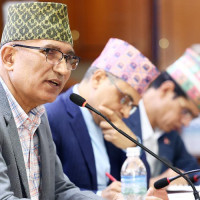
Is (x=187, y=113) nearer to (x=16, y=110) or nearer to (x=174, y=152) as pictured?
(x=174, y=152)

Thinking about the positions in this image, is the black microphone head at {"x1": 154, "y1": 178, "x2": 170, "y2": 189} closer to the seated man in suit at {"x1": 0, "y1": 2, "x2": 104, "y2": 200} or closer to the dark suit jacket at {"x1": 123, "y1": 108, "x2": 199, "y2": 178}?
the seated man in suit at {"x1": 0, "y1": 2, "x2": 104, "y2": 200}

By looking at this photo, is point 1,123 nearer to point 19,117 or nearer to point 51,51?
point 19,117

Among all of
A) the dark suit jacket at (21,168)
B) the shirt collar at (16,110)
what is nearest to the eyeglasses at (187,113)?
the dark suit jacket at (21,168)

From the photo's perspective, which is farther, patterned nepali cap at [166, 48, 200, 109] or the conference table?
patterned nepali cap at [166, 48, 200, 109]

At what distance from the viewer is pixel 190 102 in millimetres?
2959

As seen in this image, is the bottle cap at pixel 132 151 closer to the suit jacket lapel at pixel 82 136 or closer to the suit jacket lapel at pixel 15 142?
the suit jacket lapel at pixel 82 136

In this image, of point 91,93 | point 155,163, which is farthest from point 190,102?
point 91,93

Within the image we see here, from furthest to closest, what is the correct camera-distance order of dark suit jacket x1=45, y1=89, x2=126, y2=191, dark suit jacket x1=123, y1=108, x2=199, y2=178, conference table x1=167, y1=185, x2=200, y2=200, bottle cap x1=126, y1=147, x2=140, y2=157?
1. dark suit jacket x1=123, y1=108, x2=199, y2=178
2. dark suit jacket x1=45, y1=89, x2=126, y2=191
3. bottle cap x1=126, y1=147, x2=140, y2=157
4. conference table x1=167, y1=185, x2=200, y2=200

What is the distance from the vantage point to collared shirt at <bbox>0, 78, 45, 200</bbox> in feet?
5.05

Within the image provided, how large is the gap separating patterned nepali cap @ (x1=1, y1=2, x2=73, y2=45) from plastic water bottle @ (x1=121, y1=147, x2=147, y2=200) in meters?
0.64

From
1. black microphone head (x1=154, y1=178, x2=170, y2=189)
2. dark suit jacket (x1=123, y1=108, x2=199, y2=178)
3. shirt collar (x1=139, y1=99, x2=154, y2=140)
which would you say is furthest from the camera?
dark suit jacket (x1=123, y1=108, x2=199, y2=178)

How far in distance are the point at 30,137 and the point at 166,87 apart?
148cm

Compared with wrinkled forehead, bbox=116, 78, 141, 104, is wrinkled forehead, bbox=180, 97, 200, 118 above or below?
below

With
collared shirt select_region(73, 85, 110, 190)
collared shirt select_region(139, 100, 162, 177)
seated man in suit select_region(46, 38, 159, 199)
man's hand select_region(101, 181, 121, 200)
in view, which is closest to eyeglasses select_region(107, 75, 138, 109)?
seated man in suit select_region(46, 38, 159, 199)
